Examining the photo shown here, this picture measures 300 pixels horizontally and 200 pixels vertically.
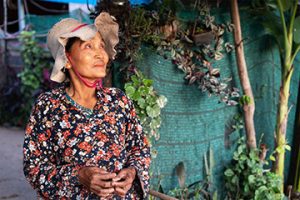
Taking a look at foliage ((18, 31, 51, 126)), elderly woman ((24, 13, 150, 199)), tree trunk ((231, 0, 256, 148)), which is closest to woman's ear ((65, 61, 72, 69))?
elderly woman ((24, 13, 150, 199))

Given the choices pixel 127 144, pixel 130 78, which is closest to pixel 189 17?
pixel 130 78

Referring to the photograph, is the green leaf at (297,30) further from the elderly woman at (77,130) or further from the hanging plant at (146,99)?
the elderly woman at (77,130)

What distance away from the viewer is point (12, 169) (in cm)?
551

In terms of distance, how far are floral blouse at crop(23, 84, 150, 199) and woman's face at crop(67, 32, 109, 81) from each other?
0.13 meters

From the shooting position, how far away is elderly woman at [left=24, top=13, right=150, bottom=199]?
2.00 meters

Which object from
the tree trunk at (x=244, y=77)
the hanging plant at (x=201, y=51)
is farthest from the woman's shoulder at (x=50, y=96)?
the tree trunk at (x=244, y=77)

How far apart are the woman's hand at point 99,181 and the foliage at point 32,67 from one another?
5265 millimetres

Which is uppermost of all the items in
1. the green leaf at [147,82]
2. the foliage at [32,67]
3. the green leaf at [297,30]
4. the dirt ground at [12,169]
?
the green leaf at [297,30]

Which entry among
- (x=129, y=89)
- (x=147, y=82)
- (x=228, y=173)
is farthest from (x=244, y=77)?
(x=129, y=89)

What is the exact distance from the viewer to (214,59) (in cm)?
368

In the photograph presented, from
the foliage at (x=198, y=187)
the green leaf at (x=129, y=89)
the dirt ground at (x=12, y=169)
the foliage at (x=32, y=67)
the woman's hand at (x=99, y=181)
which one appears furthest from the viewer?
the foliage at (x=32, y=67)

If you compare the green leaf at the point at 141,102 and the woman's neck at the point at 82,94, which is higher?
the woman's neck at the point at 82,94

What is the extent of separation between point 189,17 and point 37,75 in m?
3.98

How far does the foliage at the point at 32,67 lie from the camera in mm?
7062
